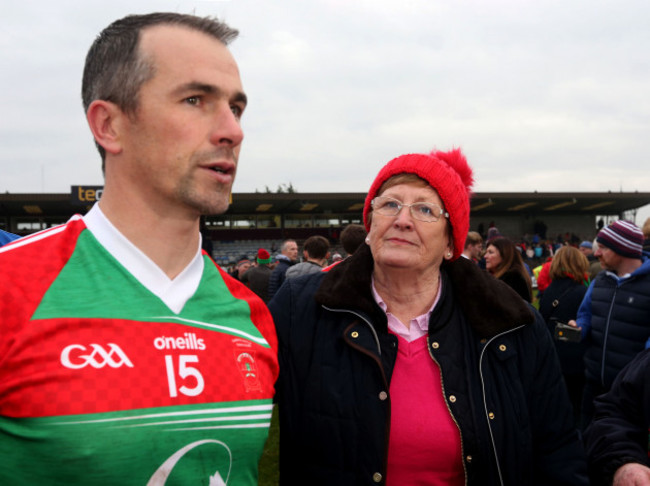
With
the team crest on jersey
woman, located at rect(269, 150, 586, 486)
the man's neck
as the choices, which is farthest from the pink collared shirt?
the man's neck

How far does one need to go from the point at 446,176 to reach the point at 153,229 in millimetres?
1290

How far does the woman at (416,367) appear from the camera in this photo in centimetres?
209

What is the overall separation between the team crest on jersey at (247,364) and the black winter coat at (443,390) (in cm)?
40

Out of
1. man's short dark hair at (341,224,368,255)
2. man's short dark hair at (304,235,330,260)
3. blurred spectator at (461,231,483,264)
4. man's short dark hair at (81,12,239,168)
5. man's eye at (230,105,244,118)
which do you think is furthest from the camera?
man's short dark hair at (304,235,330,260)

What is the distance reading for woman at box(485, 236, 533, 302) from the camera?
5.52 metres

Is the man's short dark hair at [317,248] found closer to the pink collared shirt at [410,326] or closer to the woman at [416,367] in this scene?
the woman at [416,367]

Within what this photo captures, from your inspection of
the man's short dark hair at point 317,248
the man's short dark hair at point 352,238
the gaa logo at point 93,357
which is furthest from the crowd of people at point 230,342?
the man's short dark hair at point 317,248

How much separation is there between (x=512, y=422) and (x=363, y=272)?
86 centimetres

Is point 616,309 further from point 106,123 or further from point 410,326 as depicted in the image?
point 106,123

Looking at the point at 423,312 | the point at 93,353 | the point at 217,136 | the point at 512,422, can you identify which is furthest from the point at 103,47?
the point at 512,422

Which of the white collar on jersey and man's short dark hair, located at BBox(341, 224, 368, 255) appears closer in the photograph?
the white collar on jersey

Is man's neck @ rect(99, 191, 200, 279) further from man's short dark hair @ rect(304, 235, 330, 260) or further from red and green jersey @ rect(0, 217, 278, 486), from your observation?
man's short dark hair @ rect(304, 235, 330, 260)

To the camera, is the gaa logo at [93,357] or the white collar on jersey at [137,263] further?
the white collar on jersey at [137,263]

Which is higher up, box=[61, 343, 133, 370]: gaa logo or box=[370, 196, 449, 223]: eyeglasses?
box=[370, 196, 449, 223]: eyeglasses
